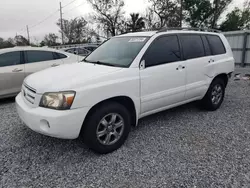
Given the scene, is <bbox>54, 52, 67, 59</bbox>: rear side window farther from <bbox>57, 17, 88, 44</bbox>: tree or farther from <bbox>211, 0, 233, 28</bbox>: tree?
<bbox>57, 17, 88, 44</bbox>: tree

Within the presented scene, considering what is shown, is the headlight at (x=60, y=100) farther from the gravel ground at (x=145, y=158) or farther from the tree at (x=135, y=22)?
the tree at (x=135, y=22)

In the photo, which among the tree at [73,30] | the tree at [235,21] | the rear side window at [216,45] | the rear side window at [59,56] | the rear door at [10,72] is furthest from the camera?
the tree at [73,30]

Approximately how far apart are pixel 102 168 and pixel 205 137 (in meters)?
1.79

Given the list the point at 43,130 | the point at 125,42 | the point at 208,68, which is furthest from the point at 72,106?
the point at 208,68

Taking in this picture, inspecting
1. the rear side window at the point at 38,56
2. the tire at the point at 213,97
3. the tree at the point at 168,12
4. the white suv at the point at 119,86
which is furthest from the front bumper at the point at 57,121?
the tree at the point at 168,12

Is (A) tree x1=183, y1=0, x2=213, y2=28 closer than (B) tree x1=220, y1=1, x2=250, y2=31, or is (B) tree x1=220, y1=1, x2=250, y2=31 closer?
(A) tree x1=183, y1=0, x2=213, y2=28

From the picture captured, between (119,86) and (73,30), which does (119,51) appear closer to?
(119,86)

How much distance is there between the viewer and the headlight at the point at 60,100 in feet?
7.95

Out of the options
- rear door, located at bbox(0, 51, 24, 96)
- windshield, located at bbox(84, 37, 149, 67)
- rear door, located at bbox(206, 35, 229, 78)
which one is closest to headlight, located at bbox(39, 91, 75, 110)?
windshield, located at bbox(84, 37, 149, 67)

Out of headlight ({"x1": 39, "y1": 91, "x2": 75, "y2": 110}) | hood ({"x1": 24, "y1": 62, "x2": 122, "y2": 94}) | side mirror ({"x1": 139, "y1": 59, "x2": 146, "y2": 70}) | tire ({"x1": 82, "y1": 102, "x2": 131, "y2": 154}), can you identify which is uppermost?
side mirror ({"x1": 139, "y1": 59, "x2": 146, "y2": 70})

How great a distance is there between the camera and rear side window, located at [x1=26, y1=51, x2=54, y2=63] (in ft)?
18.4

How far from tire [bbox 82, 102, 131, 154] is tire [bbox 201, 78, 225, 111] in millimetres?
2136

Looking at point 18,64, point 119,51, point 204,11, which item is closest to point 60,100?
point 119,51

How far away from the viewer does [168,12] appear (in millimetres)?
24719
